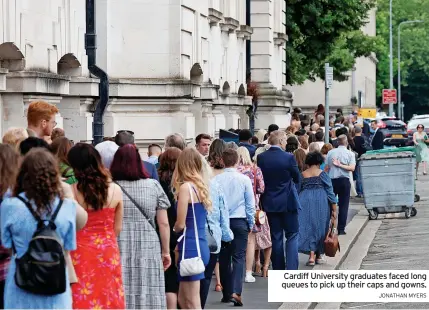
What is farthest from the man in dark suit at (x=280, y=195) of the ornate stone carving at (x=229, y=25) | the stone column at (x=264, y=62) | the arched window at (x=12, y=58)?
the stone column at (x=264, y=62)

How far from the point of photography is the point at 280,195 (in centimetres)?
1595

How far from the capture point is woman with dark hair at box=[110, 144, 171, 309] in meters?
10.5

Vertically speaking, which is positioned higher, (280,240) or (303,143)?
(303,143)

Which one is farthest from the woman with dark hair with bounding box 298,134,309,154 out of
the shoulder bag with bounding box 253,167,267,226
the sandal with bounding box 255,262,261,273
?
the shoulder bag with bounding box 253,167,267,226

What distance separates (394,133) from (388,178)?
29222 millimetres

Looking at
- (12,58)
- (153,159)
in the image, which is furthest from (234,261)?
(12,58)

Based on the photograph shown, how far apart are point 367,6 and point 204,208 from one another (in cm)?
3524

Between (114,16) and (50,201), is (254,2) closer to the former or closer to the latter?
(114,16)

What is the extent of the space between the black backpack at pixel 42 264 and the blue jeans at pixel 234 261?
5.79 metres

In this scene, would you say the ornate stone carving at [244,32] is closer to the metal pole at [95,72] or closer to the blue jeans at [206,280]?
the metal pole at [95,72]

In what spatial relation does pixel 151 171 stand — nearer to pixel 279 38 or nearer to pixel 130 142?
pixel 130 142

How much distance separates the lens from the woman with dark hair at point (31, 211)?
331 inches

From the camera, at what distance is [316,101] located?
71.4 m

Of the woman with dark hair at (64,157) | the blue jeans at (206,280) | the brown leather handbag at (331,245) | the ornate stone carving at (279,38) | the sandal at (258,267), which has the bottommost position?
the sandal at (258,267)
